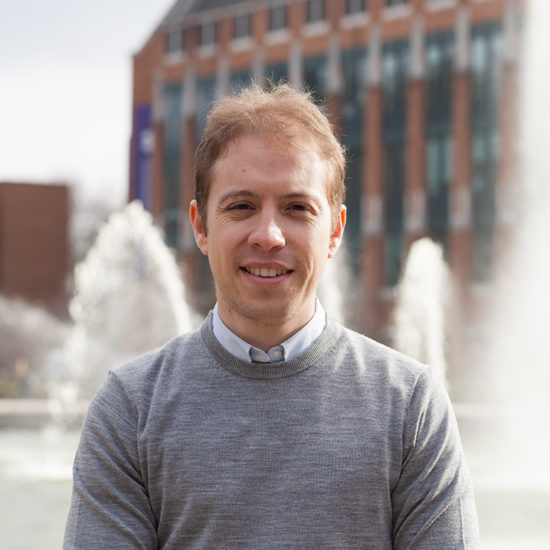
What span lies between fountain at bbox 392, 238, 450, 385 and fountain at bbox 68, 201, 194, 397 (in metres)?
5.75

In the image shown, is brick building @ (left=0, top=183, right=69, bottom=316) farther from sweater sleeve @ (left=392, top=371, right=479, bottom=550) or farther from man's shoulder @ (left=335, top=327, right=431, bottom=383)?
sweater sleeve @ (left=392, top=371, right=479, bottom=550)

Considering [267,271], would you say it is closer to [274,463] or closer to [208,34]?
[274,463]

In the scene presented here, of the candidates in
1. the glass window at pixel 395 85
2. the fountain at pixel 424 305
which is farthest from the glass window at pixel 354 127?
the fountain at pixel 424 305

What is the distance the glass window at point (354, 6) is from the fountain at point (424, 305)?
859 centimetres

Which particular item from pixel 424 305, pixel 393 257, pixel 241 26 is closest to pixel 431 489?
pixel 424 305

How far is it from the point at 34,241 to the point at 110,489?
146ft

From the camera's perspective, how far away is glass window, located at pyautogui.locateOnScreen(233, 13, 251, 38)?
38.3 m

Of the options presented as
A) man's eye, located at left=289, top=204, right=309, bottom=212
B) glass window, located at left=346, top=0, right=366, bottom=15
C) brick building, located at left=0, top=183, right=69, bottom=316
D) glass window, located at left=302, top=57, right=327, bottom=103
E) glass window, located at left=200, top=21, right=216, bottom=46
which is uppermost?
glass window, located at left=200, top=21, right=216, bottom=46

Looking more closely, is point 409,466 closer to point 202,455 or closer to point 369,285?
point 202,455

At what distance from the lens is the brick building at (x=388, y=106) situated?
3147 cm

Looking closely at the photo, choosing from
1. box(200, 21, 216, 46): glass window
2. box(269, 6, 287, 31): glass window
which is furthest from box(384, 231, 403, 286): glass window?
box(200, 21, 216, 46): glass window

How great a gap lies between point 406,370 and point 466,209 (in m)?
30.1

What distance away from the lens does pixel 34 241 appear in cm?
4528

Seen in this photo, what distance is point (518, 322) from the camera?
29.5m
